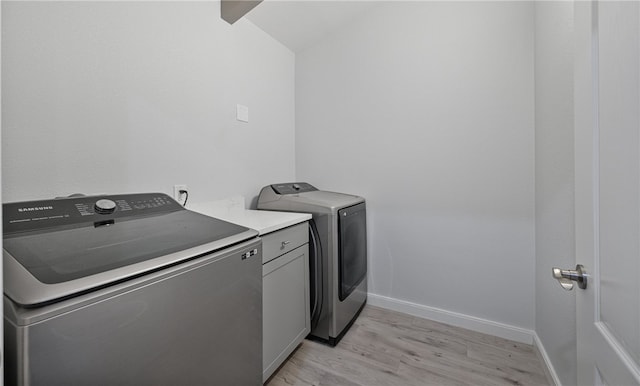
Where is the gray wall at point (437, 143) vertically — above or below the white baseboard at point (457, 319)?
above

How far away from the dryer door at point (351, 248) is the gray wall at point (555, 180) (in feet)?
3.64

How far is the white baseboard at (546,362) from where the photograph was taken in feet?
4.52

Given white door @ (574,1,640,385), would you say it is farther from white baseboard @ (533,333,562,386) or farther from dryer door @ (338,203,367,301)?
dryer door @ (338,203,367,301)

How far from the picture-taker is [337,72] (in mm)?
2322

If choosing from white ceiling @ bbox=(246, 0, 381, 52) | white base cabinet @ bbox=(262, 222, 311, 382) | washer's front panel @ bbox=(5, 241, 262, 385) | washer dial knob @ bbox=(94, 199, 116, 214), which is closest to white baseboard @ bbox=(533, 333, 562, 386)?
white base cabinet @ bbox=(262, 222, 311, 382)

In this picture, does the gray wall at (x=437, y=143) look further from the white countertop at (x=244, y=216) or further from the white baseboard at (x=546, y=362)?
the white countertop at (x=244, y=216)

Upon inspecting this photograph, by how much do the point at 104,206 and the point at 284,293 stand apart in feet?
3.03

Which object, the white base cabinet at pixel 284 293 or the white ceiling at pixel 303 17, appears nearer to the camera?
the white base cabinet at pixel 284 293

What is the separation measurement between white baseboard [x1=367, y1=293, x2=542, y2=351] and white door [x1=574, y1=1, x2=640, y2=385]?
1.32 m

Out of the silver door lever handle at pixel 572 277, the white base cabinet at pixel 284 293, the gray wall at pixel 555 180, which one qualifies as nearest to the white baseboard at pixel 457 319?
the gray wall at pixel 555 180

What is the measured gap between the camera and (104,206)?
1.04 m

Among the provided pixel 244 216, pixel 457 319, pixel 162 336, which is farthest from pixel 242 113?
pixel 457 319

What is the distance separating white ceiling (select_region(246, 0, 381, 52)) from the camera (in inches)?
77.4

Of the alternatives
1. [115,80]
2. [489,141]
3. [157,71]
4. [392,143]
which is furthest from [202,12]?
[489,141]
